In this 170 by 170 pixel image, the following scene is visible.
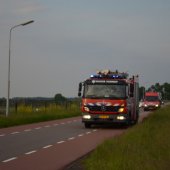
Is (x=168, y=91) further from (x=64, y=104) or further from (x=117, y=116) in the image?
(x=117, y=116)

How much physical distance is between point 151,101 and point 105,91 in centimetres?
4220

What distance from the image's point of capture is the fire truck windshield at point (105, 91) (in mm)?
30078

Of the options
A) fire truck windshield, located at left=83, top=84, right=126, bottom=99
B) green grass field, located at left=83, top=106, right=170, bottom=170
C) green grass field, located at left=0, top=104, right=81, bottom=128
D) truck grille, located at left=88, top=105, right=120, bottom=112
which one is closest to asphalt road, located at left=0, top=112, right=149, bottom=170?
green grass field, located at left=83, top=106, right=170, bottom=170

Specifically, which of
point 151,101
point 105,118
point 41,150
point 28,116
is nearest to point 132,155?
point 41,150

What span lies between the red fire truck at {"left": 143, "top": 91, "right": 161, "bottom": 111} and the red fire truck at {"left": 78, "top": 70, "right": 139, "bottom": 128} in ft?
134

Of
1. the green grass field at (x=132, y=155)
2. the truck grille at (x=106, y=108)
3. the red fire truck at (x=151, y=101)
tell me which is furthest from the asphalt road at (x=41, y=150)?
the red fire truck at (x=151, y=101)

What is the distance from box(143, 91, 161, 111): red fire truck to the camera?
234 ft

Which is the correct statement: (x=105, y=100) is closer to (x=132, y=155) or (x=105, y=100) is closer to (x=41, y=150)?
(x=41, y=150)

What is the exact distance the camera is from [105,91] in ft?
99.1

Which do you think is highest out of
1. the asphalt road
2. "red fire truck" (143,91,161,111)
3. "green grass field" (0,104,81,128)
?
"red fire truck" (143,91,161,111)

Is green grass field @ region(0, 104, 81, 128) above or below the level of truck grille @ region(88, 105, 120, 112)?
below

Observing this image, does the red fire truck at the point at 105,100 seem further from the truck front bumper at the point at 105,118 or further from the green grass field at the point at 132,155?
the green grass field at the point at 132,155

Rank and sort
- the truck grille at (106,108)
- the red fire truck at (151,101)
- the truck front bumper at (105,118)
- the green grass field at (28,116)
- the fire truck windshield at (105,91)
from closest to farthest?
1. the truck grille at (106,108)
2. the truck front bumper at (105,118)
3. the fire truck windshield at (105,91)
4. the green grass field at (28,116)
5. the red fire truck at (151,101)

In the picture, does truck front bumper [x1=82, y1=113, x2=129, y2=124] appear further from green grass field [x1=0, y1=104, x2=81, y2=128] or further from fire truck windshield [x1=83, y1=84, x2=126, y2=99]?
green grass field [x1=0, y1=104, x2=81, y2=128]
